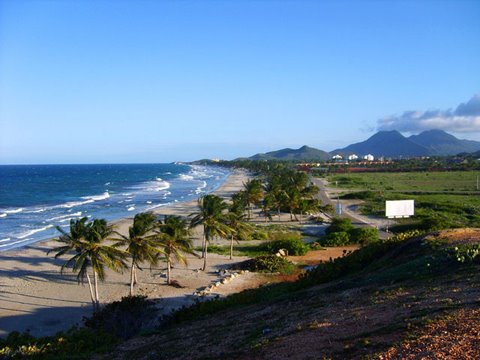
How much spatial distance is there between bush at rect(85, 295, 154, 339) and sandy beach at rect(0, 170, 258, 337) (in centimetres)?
294

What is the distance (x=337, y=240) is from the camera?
37.2m

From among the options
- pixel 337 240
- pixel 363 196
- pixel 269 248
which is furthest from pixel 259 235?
pixel 363 196

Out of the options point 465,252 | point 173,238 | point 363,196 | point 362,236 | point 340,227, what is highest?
point 465,252

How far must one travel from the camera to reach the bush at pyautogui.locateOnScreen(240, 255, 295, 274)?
28750mm

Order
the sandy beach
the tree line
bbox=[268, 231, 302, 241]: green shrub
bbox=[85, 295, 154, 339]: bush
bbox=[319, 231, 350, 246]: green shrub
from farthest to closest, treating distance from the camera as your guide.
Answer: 1. bbox=[268, 231, 302, 241]: green shrub
2. bbox=[319, 231, 350, 246]: green shrub
3. the sandy beach
4. the tree line
5. bbox=[85, 295, 154, 339]: bush

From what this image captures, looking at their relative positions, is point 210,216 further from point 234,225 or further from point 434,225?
point 434,225

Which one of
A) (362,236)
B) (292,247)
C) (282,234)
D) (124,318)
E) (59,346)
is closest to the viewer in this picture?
(59,346)

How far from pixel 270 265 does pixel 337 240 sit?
10.3m

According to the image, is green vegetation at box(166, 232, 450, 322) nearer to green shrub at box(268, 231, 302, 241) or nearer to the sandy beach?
the sandy beach

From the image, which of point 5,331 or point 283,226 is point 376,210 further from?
point 5,331

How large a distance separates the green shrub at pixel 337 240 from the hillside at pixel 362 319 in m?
18.6

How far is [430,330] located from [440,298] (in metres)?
2.38

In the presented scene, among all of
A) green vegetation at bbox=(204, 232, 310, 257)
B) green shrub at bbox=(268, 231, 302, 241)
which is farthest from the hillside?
green shrub at bbox=(268, 231, 302, 241)

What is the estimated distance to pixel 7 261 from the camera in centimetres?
3341
